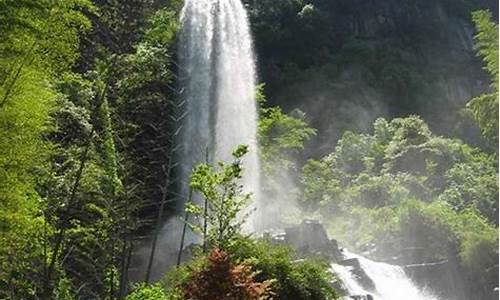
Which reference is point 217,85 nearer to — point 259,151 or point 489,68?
point 259,151

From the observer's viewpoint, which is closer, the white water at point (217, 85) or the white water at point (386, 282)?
the white water at point (386, 282)

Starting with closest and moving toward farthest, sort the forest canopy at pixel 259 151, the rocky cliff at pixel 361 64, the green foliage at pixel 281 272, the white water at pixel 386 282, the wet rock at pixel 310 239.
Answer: the forest canopy at pixel 259 151 < the green foliage at pixel 281 272 < the wet rock at pixel 310 239 < the white water at pixel 386 282 < the rocky cliff at pixel 361 64

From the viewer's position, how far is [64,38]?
9312 mm

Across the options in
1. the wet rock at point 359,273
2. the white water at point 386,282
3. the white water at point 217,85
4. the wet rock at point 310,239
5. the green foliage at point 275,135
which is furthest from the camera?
the white water at point 217,85

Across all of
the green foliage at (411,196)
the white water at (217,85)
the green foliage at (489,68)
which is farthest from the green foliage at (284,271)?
the green foliage at (411,196)

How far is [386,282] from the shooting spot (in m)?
21.5

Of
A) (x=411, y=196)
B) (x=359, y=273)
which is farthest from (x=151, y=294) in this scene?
(x=411, y=196)

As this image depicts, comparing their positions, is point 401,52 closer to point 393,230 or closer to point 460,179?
point 460,179

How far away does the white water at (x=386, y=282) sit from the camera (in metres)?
20.1

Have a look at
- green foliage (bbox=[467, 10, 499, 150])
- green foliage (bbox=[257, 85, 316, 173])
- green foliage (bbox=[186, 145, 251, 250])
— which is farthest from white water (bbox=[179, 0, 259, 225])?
green foliage (bbox=[467, 10, 499, 150])

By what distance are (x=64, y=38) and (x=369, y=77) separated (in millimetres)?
32045

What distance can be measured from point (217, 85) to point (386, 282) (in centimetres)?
962

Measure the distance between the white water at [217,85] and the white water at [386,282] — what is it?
178 inches

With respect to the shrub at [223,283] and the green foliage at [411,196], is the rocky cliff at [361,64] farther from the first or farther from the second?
the shrub at [223,283]
